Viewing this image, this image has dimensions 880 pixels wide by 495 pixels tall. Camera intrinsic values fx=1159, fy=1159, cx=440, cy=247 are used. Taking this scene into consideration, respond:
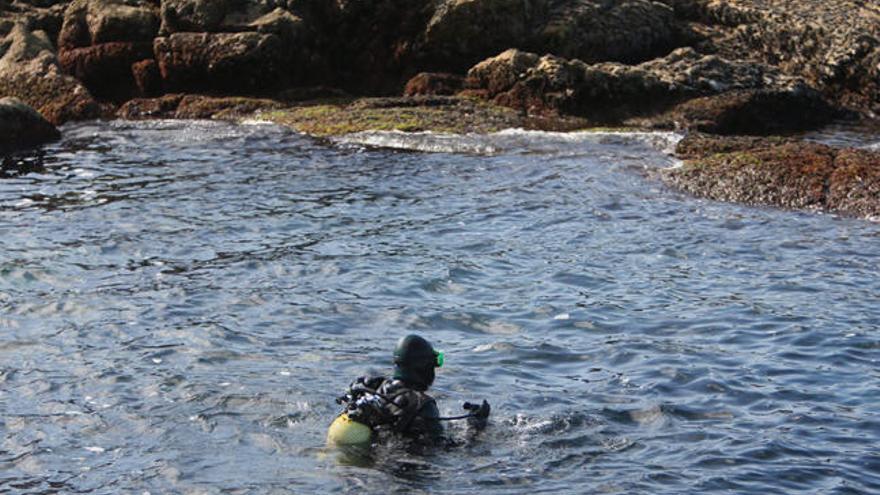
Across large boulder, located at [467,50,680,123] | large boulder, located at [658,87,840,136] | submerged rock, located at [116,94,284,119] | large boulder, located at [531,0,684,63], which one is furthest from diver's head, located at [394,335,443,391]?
large boulder, located at [531,0,684,63]

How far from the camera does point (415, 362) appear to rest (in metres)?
10.0

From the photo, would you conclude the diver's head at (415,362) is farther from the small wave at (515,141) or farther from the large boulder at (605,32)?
the large boulder at (605,32)

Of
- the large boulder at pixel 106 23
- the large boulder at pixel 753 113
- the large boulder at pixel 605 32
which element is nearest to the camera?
the large boulder at pixel 753 113

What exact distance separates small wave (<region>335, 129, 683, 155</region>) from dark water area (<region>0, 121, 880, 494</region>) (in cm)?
44

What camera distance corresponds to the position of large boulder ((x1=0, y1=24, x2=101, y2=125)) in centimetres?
2741

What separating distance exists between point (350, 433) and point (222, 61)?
18746 millimetres

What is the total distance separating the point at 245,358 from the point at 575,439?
4.00 metres

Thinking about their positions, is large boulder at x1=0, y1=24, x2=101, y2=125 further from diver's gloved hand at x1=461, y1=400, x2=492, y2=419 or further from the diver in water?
diver's gloved hand at x1=461, y1=400, x2=492, y2=419

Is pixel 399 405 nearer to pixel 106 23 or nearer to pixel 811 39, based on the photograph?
pixel 811 39

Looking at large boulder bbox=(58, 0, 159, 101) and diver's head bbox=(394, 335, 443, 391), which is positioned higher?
large boulder bbox=(58, 0, 159, 101)

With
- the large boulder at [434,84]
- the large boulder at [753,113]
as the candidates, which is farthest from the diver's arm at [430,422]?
the large boulder at [434,84]

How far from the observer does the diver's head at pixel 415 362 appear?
10031mm

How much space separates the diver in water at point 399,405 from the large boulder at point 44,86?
19535 mm

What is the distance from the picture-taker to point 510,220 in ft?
59.8
